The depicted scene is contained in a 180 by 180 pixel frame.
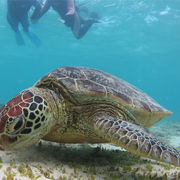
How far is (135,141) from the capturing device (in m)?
2.17

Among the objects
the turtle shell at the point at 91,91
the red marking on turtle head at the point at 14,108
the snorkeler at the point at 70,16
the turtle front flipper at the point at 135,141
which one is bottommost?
the turtle front flipper at the point at 135,141

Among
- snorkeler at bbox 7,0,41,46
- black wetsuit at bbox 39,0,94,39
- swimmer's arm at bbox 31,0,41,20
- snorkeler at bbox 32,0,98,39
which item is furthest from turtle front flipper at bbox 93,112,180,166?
snorkeler at bbox 7,0,41,46

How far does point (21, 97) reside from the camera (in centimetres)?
247

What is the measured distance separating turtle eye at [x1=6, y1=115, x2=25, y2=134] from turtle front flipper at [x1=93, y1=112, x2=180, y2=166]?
97cm

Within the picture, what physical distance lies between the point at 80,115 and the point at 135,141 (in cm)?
105

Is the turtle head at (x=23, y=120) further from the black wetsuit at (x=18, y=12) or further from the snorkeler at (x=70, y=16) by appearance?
the black wetsuit at (x=18, y=12)

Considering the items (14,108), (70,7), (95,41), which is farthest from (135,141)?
(95,41)

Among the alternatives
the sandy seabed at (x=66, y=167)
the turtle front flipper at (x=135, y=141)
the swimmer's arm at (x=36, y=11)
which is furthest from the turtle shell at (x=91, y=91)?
the swimmer's arm at (x=36, y=11)

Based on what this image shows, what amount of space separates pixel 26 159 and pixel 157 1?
1973cm

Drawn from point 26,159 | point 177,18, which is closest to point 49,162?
point 26,159

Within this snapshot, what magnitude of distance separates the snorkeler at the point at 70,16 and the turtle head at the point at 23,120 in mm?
11050

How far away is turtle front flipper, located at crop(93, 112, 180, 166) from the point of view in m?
2.03

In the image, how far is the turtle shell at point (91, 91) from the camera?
2906mm

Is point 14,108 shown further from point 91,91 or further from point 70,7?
point 70,7
